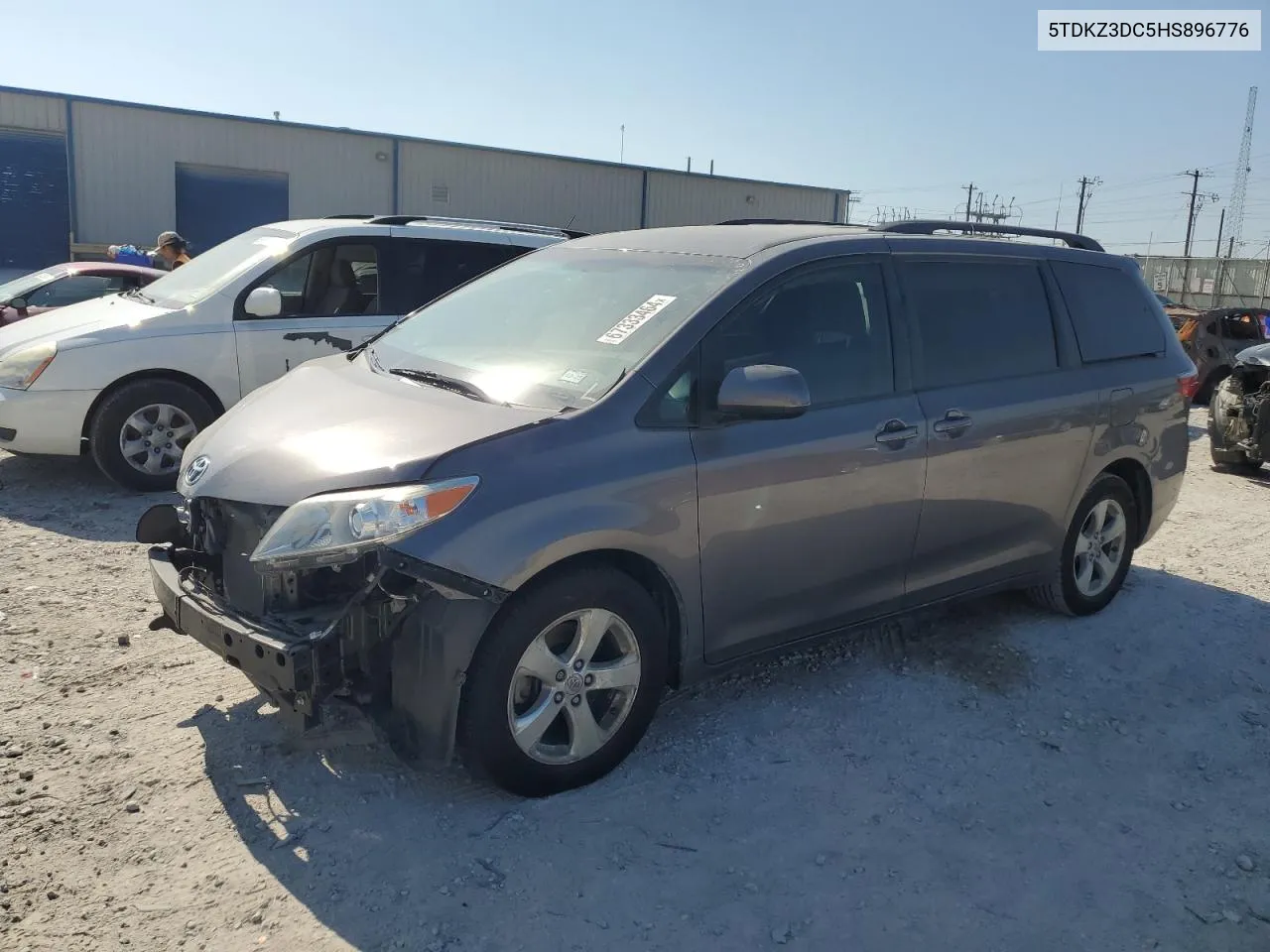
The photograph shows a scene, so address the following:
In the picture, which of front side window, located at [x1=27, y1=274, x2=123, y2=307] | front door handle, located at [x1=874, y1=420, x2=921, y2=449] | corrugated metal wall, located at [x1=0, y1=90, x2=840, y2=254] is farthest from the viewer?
corrugated metal wall, located at [x1=0, y1=90, x2=840, y2=254]

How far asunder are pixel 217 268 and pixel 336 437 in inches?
186

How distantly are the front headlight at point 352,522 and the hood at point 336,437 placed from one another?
0.06 m

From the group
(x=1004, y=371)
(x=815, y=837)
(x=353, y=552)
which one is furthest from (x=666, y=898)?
(x=1004, y=371)

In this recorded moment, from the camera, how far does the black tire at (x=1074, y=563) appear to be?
517 centimetres

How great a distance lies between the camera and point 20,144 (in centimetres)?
2244

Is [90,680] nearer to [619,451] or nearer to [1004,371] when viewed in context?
[619,451]

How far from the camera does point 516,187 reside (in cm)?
2828

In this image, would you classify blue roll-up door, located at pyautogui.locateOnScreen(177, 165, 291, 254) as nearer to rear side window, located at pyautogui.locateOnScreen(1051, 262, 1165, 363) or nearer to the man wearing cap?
the man wearing cap

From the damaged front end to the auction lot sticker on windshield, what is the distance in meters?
1.12

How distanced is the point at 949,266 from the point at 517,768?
2.88 m

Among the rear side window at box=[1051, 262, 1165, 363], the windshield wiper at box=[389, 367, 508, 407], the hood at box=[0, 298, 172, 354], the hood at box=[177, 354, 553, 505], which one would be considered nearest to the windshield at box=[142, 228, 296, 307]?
the hood at box=[0, 298, 172, 354]

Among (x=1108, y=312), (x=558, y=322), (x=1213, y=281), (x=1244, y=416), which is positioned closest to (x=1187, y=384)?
(x=1108, y=312)

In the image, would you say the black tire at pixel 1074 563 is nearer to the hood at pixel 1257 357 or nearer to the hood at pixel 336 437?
the hood at pixel 336 437

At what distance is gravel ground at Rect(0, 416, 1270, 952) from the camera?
2809 millimetres
